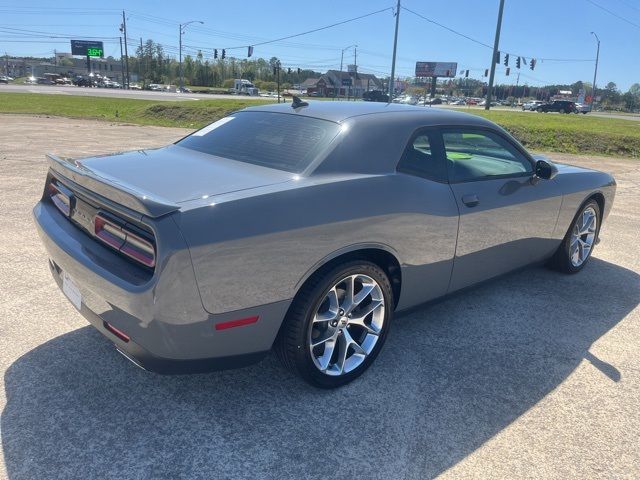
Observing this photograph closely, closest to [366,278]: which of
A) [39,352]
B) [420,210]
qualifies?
[420,210]

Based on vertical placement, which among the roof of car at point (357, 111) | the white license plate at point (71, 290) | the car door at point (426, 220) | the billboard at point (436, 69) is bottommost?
the white license plate at point (71, 290)

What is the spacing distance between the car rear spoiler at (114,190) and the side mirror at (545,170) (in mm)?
2918

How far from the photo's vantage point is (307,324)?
260cm

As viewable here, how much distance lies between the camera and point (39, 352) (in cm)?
304

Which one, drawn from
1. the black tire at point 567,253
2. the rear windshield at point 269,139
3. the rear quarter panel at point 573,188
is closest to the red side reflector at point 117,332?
the rear windshield at point 269,139

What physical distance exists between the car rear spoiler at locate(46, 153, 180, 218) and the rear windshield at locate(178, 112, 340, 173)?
0.80 meters

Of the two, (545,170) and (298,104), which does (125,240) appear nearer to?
(298,104)

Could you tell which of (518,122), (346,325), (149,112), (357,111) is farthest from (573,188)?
(149,112)

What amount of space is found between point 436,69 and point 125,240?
9712 centimetres

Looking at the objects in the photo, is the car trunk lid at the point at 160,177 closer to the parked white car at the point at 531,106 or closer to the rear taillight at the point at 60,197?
the rear taillight at the point at 60,197

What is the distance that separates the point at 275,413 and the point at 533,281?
3025 millimetres

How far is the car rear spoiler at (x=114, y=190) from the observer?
2.15 metres

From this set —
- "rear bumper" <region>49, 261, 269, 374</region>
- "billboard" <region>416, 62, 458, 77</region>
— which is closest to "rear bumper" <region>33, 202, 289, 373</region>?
"rear bumper" <region>49, 261, 269, 374</region>

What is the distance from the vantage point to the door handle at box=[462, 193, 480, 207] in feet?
11.0
